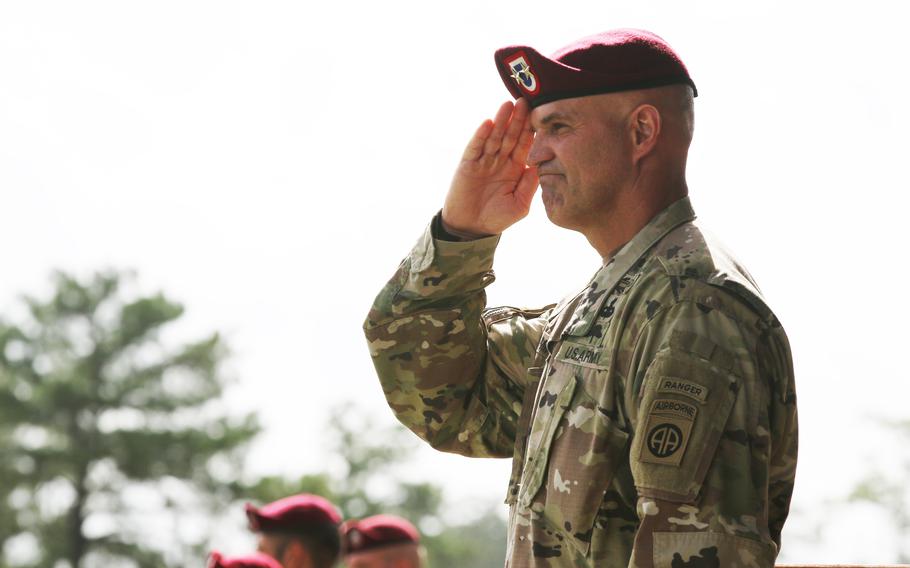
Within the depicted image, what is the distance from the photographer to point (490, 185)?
14.0ft

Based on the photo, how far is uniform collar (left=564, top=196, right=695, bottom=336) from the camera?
3.51m

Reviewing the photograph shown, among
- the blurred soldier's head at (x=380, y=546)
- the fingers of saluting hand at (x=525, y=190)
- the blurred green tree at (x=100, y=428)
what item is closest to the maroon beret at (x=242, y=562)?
the fingers of saluting hand at (x=525, y=190)

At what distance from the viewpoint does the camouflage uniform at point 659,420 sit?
300 centimetres

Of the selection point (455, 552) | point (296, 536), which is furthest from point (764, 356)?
point (455, 552)

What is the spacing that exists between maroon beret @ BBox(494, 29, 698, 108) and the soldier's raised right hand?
400mm

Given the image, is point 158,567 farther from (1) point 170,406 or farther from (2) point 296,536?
(2) point 296,536

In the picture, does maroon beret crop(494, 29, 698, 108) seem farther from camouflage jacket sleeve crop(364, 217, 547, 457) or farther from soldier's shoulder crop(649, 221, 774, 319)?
camouflage jacket sleeve crop(364, 217, 547, 457)

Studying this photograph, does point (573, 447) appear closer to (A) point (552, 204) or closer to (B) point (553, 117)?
(A) point (552, 204)

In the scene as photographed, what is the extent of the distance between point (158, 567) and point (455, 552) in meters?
12.9

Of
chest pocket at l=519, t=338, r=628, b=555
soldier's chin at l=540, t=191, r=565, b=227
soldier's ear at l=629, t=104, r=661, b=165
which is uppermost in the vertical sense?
soldier's ear at l=629, t=104, r=661, b=165

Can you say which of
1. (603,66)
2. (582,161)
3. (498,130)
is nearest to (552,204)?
(582,161)

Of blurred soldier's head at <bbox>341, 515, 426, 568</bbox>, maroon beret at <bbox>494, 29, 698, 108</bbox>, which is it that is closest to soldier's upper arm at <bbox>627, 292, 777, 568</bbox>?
maroon beret at <bbox>494, 29, 698, 108</bbox>

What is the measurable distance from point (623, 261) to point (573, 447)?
0.56 metres

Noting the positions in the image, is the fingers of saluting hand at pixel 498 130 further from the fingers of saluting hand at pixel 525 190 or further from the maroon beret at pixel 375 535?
the maroon beret at pixel 375 535
